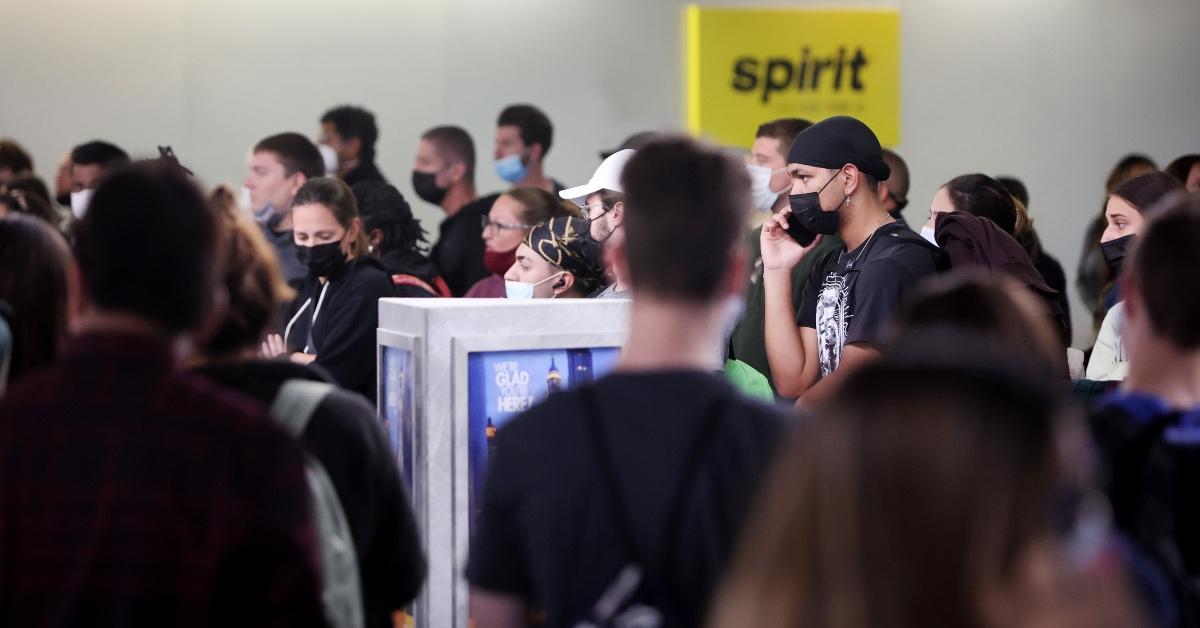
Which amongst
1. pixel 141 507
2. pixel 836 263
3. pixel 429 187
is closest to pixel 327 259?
pixel 836 263

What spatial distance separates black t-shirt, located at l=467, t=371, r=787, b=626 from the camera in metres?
1.62

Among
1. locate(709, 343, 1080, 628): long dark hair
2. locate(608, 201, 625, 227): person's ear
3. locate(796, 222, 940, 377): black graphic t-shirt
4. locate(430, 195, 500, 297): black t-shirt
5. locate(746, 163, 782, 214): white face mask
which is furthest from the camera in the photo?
locate(430, 195, 500, 297): black t-shirt

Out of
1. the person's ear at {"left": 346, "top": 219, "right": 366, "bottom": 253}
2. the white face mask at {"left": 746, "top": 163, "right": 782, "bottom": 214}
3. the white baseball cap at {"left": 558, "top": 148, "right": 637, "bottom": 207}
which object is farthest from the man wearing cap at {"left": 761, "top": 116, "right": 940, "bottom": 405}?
the person's ear at {"left": 346, "top": 219, "right": 366, "bottom": 253}

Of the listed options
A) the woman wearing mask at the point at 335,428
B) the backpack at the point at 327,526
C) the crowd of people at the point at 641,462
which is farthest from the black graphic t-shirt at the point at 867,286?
the backpack at the point at 327,526

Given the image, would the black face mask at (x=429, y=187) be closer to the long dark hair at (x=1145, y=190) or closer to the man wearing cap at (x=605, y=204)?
the man wearing cap at (x=605, y=204)

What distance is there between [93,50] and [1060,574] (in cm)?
746

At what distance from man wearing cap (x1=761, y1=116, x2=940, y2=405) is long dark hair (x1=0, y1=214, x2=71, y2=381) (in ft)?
6.63

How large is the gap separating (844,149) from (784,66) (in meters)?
4.29

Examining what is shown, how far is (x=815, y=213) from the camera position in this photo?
4.13 metres

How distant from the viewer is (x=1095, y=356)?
14.2ft

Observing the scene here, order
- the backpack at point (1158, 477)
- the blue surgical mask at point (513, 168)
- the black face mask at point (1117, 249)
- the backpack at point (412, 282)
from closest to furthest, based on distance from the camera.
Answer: the backpack at point (1158, 477) < the black face mask at point (1117, 249) < the backpack at point (412, 282) < the blue surgical mask at point (513, 168)

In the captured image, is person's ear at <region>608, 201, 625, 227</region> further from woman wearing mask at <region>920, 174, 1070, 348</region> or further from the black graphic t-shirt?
woman wearing mask at <region>920, 174, 1070, 348</region>

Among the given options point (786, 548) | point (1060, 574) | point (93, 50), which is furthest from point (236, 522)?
point (93, 50)

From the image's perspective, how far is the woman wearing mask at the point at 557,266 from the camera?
A: 4.01 m
